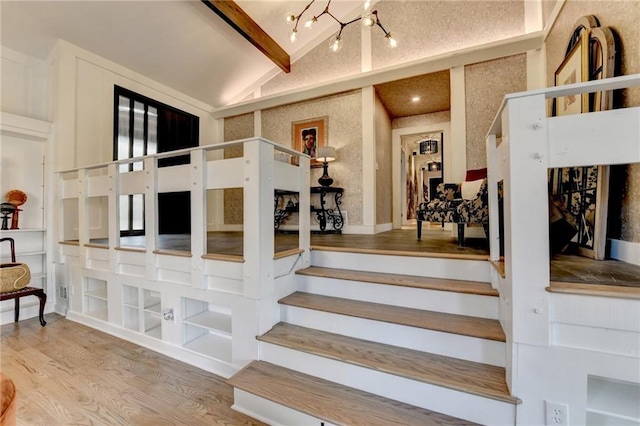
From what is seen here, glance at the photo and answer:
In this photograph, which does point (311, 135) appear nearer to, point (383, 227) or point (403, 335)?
point (383, 227)

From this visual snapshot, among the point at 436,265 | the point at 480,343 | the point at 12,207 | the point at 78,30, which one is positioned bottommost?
the point at 480,343

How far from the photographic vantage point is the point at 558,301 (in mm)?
1046

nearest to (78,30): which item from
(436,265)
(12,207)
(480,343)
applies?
(12,207)

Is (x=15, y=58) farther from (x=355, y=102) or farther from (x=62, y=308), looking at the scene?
(x=355, y=102)

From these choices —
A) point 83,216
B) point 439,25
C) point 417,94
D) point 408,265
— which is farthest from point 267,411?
point 439,25

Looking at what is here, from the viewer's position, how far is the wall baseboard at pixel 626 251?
151 centimetres

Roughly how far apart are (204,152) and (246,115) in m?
3.59

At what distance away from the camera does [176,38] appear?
370 cm

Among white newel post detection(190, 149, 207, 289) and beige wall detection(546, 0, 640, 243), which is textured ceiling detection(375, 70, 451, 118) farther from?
white newel post detection(190, 149, 207, 289)

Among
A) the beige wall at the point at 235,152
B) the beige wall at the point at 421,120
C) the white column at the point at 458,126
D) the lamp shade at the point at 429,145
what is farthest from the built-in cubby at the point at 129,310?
the lamp shade at the point at 429,145

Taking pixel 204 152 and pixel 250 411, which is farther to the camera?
pixel 204 152

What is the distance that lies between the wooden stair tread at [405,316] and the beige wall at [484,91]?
2509mm

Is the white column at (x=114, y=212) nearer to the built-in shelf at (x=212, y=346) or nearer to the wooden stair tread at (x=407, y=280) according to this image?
the built-in shelf at (x=212, y=346)

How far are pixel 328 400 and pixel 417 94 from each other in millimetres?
4316
